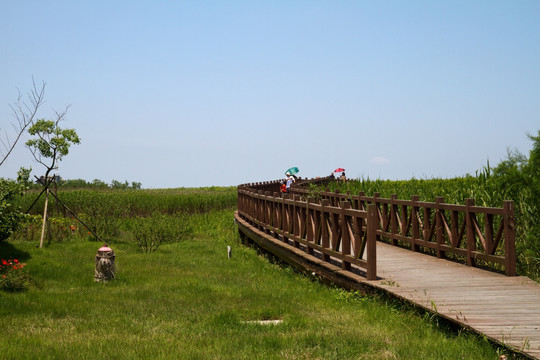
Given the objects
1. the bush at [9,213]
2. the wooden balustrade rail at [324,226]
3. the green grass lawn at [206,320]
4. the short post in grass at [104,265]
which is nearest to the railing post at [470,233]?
the wooden balustrade rail at [324,226]

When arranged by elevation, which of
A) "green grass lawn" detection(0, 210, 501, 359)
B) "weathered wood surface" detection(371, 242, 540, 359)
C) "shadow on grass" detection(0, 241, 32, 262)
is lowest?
"green grass lawn" detection(0, 210, 501, 359)

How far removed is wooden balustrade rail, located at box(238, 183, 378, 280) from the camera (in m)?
A: 10.2

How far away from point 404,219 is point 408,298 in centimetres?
639

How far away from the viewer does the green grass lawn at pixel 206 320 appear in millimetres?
7074

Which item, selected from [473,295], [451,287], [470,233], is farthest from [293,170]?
[473,295]

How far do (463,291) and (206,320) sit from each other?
13.2 feet

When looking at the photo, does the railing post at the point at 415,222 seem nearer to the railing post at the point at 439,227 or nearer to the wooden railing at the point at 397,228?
the wooden railing at the point at 397,228

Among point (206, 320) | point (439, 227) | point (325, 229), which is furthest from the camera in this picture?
point (439, 227)

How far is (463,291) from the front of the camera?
9.50 m

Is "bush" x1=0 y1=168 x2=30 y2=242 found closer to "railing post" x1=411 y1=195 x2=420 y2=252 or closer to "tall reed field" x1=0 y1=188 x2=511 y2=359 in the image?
"tall reed field" x1=0 y1=188 x2=511 y2=359

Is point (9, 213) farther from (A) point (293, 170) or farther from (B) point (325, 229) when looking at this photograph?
(A) point (293, 170)

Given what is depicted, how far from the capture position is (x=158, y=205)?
134ft

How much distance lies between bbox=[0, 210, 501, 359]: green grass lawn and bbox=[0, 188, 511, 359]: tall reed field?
16 mm

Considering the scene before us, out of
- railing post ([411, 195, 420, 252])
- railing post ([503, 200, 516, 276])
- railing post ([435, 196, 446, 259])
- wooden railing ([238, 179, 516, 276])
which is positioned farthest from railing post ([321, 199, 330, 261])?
railing post ([503, 200, 516, 276])
